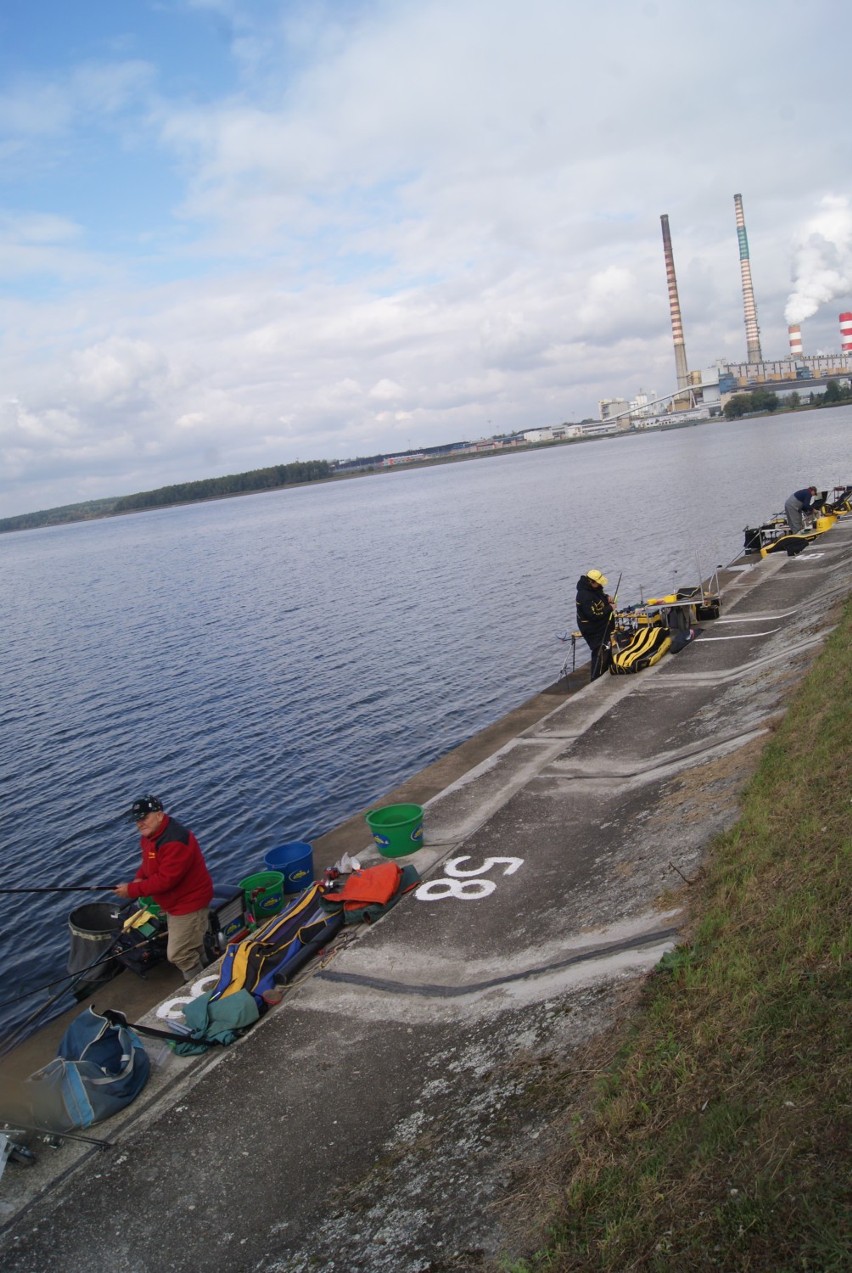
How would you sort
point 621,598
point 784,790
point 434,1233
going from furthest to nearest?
1. point 621,598
2. point 784,790
3. point 434,1233

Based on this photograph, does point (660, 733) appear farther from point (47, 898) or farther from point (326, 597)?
point (326, 597)

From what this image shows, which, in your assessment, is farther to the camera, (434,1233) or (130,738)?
(130,738)

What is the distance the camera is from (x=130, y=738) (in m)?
21.6

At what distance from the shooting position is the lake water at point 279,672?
15.7 metres

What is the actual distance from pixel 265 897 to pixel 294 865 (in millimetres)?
675

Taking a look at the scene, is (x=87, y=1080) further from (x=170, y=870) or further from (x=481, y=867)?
(x=481, y=867)

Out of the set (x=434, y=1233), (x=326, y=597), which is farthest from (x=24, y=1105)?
(x=326, y=597)

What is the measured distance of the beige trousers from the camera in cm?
765

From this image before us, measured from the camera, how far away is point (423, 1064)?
18.0ft

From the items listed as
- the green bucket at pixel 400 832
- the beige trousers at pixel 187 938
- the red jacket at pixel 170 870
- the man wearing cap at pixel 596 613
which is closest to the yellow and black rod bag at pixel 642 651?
the man wearing cap at pixel 596 613

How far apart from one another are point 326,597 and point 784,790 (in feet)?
116

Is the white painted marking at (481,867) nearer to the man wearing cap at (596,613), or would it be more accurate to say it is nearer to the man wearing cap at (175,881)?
the man wearing cap at (175,881)

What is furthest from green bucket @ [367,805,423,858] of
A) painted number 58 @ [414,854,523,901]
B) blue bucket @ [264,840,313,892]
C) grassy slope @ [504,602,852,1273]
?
grassy slope @ [504,602,852,1273]

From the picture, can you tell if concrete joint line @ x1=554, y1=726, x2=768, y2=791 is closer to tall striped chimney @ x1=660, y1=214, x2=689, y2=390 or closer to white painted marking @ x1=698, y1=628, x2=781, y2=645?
white painted marking @ x1=698, y1=628, x2=781, y2=645
